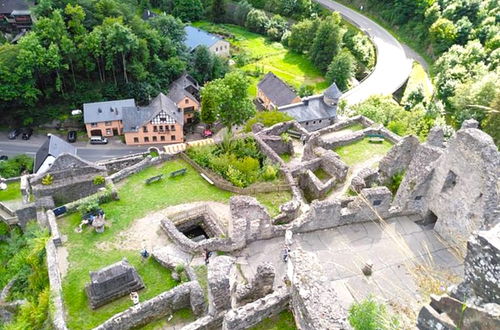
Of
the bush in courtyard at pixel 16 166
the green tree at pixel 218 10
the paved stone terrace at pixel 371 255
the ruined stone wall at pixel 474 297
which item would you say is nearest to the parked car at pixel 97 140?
the bush in courtyard at pixel 16 166

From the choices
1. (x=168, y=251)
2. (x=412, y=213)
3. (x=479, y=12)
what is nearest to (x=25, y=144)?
(x=168, y=251)

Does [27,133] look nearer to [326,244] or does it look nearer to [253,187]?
[253,187]

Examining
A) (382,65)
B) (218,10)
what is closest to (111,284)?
(382,65)

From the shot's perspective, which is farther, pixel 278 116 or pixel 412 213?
pixel 278 116

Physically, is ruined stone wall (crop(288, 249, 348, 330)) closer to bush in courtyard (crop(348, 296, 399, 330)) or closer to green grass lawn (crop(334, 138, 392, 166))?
bush in courtyard (crop(348, 296, 399, 330))

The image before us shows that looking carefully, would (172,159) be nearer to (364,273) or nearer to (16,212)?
(16,212)
